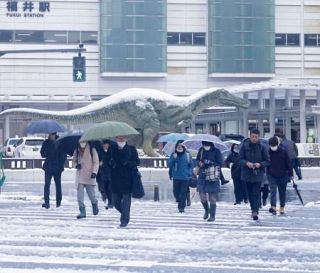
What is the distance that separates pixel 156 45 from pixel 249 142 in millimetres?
53865

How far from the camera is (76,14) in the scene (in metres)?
71.1

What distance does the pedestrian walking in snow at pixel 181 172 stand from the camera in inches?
699

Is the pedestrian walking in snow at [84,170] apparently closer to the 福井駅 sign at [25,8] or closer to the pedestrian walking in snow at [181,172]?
the pedestrian walking in snow at [181,172]

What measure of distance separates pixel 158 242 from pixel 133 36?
187 feet

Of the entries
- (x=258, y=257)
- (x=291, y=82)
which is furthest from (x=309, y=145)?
(x=258, y=257)

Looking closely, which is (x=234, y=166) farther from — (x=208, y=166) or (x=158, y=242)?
(x=158, y=242)

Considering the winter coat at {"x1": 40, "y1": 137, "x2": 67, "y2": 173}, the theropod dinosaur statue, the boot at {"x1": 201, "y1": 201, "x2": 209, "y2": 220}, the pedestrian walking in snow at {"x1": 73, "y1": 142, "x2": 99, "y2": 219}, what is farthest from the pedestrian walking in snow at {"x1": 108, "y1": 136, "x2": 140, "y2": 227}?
the theropod dinosaur statue

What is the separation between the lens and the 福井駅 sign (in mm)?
69625

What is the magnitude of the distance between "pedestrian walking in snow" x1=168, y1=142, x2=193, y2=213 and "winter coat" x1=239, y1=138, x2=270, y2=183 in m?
1.92

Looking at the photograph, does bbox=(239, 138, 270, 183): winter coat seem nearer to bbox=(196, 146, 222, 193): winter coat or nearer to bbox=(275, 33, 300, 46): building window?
bbox=(196, 146, 222, 193): winter coat

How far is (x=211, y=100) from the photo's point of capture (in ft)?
127

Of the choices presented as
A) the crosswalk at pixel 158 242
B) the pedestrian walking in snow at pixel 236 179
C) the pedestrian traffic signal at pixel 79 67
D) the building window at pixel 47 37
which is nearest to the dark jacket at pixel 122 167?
the crosswalk at pixel 158 242

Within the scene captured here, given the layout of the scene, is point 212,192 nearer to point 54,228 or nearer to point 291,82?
point 54,228

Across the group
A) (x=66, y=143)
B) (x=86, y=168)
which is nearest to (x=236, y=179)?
(x=66, y=143)
